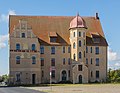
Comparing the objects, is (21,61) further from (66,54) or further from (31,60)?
(66,54)

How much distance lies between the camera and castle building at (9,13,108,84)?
297ft

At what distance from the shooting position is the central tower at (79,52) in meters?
92.9

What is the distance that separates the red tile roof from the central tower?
115 inches

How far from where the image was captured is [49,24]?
99.3 meters

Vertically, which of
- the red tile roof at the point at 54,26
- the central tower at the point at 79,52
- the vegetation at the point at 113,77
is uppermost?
the red tile roof at the point at 54,26

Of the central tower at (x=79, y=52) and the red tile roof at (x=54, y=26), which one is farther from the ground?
the red tile roof at (x=54, y=26)

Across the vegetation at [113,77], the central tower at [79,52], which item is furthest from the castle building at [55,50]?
the vegetation at [113,77]

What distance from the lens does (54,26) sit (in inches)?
3903

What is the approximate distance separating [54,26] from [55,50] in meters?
7.60

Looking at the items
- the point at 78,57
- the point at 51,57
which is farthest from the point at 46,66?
the point at 78,57

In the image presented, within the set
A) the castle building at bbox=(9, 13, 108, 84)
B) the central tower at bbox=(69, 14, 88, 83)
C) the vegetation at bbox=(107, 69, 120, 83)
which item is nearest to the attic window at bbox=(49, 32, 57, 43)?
the castle building at bbox=(9, 13, 108, 84)

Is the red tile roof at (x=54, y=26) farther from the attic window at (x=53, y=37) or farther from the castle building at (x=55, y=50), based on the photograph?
the attic window at (x=53, y=37)

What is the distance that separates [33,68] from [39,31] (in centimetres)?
1115

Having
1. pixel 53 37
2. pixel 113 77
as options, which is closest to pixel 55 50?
pixel 53 37
